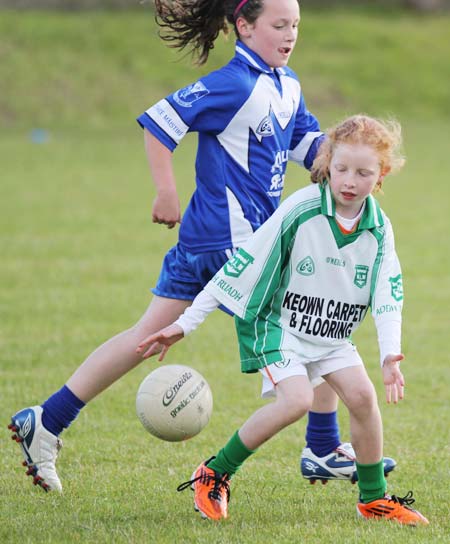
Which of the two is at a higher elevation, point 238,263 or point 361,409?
point 238,263

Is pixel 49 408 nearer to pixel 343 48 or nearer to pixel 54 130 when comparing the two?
pixel 54 130

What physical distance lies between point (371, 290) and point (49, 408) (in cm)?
151

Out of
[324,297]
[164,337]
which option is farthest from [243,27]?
[164,337]

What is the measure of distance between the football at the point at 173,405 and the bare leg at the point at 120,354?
0.28m

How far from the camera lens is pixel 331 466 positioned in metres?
4.79

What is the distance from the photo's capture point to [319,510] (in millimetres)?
4445

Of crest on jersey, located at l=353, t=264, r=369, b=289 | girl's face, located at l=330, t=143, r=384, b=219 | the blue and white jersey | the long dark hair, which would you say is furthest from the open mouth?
the long dark hair

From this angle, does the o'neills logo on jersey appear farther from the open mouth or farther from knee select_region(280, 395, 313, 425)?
the open mouth

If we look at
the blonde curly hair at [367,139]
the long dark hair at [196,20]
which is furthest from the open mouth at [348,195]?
the long dark hair at [196,20]

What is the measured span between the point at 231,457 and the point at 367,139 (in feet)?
4.34

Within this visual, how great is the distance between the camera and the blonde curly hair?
164 inches

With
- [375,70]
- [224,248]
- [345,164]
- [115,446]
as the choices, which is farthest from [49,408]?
[375,70]

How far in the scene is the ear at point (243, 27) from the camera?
15.4 ft

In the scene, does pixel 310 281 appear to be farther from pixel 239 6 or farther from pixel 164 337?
pixel 239 6
